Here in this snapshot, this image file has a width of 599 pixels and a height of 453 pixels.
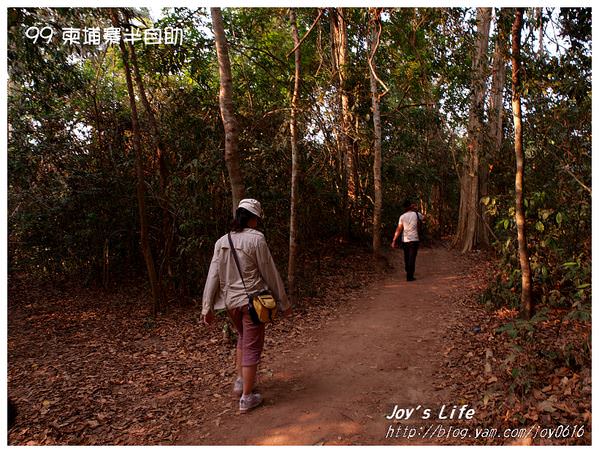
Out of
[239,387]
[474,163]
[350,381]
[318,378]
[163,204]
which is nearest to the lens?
[239,387]

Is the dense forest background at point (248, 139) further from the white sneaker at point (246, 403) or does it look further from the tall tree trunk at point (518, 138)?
the white sneaker at point (246, 403)

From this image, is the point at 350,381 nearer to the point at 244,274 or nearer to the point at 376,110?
the point at 244,274

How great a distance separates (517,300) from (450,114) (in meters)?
7.24

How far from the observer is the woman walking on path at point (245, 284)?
375cm

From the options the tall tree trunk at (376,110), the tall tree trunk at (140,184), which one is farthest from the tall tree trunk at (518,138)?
the tall tree trunk at (140,184)

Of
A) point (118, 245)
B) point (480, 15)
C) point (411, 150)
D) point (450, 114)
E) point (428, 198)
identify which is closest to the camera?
point (118, 245)

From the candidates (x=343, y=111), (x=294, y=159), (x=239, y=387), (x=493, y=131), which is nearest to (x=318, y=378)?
(x=239, y=387)

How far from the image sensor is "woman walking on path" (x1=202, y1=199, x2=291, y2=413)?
12.3ft

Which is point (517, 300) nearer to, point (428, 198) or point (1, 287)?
point (1, 287)

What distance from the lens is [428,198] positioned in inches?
765

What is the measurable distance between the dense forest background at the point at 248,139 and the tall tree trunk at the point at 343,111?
57mm

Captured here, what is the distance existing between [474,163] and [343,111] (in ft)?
16.3

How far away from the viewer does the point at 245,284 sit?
12.3 ft
